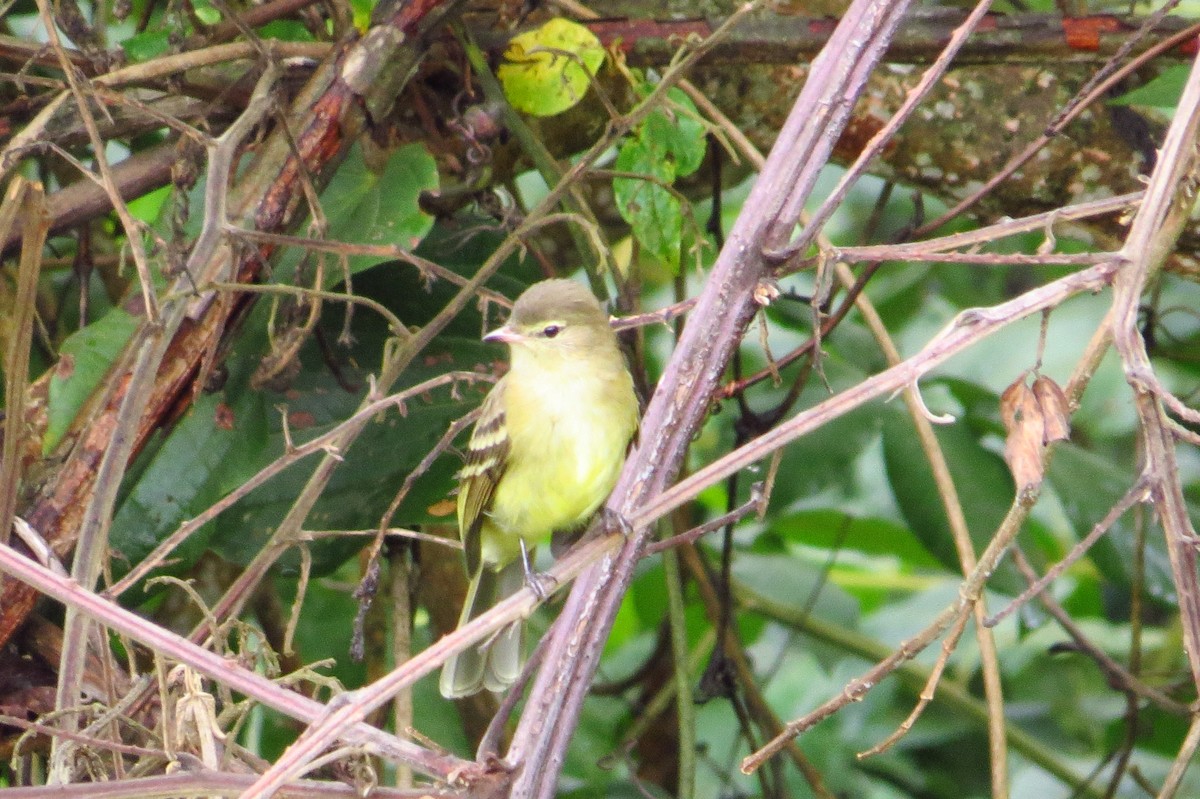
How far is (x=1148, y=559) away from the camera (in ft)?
12.6

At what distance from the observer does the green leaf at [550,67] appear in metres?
2.83

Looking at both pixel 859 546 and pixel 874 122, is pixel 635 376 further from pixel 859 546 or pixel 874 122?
pixel 859 546

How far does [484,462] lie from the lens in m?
2.93

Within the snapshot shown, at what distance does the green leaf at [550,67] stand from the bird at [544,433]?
1.25 feet

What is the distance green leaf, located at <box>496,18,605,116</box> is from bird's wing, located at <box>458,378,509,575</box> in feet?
1.98

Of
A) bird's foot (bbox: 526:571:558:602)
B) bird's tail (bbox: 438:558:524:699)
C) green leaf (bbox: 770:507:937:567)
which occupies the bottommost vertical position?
green leaf (bbox: 770:507:937:567)

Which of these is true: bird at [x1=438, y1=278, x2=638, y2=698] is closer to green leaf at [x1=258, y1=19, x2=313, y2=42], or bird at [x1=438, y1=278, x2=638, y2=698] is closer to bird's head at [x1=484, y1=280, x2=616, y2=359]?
bird's head at [x1=484, y1=280, x2=616, y2=359]

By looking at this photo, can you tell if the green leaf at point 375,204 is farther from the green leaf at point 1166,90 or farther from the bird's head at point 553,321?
the green leaf at point 1166,90

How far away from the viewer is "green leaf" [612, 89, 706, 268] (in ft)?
9.05

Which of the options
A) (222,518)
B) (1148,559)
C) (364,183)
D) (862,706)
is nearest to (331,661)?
(222,518)

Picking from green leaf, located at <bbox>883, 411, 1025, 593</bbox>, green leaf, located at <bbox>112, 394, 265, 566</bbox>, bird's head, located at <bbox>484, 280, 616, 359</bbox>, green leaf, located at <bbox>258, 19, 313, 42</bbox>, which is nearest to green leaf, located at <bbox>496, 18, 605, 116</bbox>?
bird's head, located at <bbox>484, 280, 616, 359</bbox>

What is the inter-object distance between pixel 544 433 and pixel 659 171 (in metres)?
0.61

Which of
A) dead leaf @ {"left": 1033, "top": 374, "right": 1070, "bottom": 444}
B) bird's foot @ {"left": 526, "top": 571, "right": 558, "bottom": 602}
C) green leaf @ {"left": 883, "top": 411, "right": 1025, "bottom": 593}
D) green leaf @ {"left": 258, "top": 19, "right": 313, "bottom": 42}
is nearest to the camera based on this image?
dead leaf @ {"left": 1033, "top": 374, "right": 1070, "bottom": 444}

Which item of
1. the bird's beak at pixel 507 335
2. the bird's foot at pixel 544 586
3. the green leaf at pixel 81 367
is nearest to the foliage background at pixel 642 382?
the green leaf at pixel 81 367
